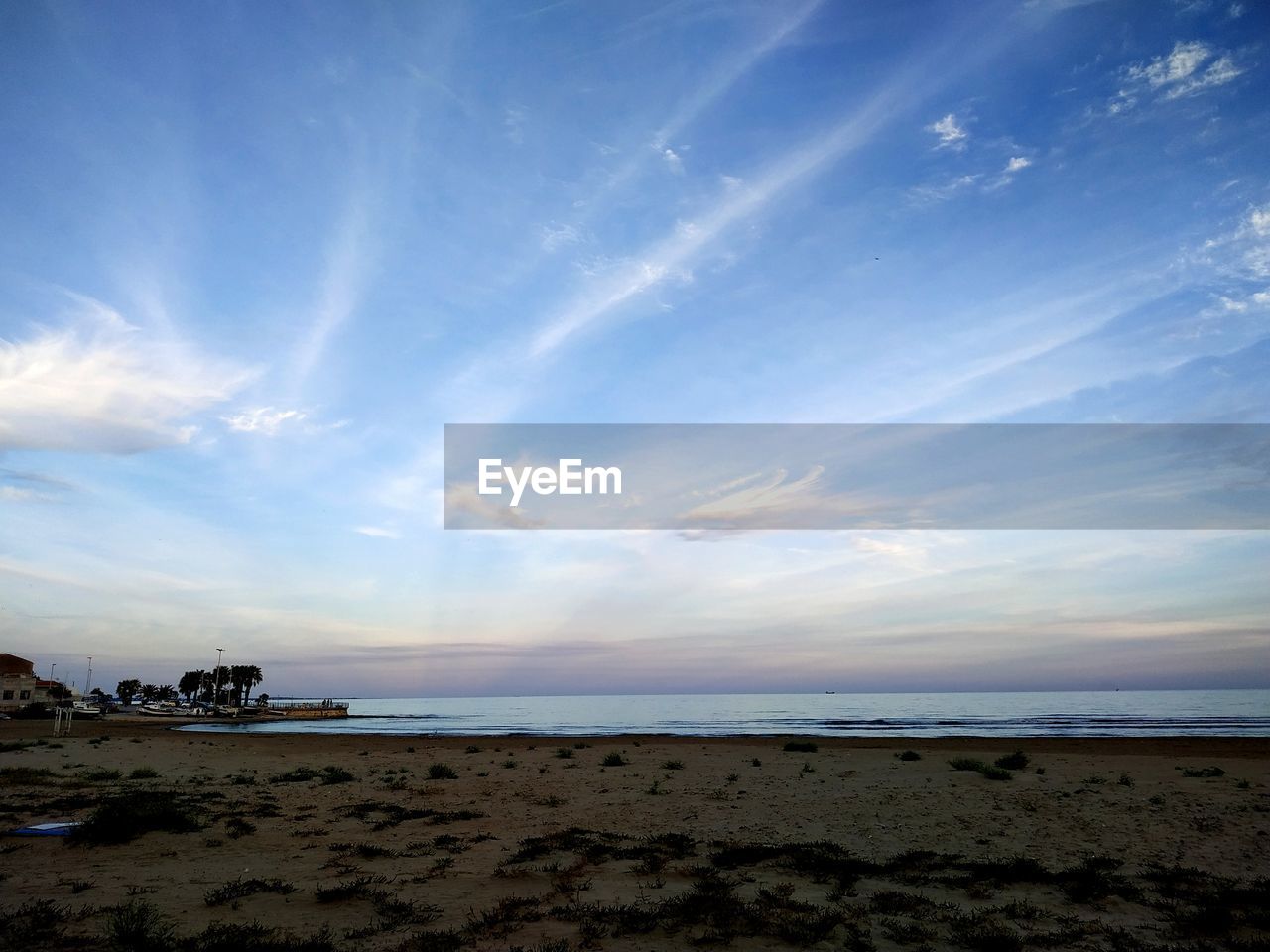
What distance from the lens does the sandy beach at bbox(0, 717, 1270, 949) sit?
762cm

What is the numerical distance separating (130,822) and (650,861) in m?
8.70

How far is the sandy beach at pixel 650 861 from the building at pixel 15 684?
3940 inches

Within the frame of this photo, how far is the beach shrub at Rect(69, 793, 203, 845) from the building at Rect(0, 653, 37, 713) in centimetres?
10622

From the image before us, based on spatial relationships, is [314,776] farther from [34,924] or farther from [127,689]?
[127,689]

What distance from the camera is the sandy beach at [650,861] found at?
25.0ft

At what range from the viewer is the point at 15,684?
95.8m

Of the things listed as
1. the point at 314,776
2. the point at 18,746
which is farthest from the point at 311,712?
the point at 314,776

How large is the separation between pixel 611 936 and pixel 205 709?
4751 inches

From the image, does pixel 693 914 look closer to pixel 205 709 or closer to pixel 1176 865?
pixel 1176 865

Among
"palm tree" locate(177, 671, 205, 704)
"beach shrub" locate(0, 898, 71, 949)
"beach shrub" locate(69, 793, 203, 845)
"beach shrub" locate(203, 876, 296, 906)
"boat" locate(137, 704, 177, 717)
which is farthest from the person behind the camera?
"palm tree" locate(177, 671, 205, 704)

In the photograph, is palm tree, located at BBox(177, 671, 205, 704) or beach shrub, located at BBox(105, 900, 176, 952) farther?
palm tree, located at BBox(177, 671, 205, 704)

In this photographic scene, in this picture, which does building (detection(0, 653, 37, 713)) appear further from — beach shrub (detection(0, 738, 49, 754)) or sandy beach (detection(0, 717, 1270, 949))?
sandy beach (detection(0, 717, 1270, 949))

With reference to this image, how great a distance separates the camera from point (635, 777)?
21453 millimetres

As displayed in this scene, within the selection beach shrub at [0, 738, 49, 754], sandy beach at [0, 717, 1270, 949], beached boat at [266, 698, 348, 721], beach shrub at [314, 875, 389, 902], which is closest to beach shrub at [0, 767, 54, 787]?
sandy beach at [0, 717, 1270, 949]
